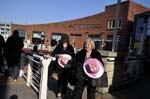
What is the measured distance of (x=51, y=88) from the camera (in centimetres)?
844

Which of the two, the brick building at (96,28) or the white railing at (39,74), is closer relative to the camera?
the white railing at (39,74)

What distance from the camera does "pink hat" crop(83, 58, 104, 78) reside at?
5.44 m

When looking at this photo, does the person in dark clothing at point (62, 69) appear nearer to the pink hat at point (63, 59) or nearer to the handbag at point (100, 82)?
the pink hat at point (63, 59)

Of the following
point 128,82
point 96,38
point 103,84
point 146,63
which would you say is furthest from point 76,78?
point 96,38

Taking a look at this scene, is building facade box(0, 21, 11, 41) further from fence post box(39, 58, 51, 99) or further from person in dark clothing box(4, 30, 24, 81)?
fence post box(39, 58, 51, 99)

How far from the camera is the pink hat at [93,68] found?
5.44 m

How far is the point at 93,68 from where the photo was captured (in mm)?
5496

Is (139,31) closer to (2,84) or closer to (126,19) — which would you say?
(126,19)

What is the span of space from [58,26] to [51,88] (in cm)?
3973

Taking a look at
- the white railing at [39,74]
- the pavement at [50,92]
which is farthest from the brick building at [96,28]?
the white railing at [39,74]

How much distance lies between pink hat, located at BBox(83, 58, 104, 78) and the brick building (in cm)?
1976

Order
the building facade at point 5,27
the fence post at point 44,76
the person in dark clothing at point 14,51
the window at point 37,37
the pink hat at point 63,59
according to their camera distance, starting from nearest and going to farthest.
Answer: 1. the fence post at point 44,76
2. the pink hat at point 63,59
3. the person in dark clothing at point 14,51
4. the window at point 37,37
5. the building facade at point 5,27

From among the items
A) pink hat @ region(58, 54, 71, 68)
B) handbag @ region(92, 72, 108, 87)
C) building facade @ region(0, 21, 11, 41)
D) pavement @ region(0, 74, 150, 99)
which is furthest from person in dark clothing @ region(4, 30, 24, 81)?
building facade @ region(0, 21, 11, 41)

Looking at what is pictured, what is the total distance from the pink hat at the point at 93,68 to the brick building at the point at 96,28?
19759mm
